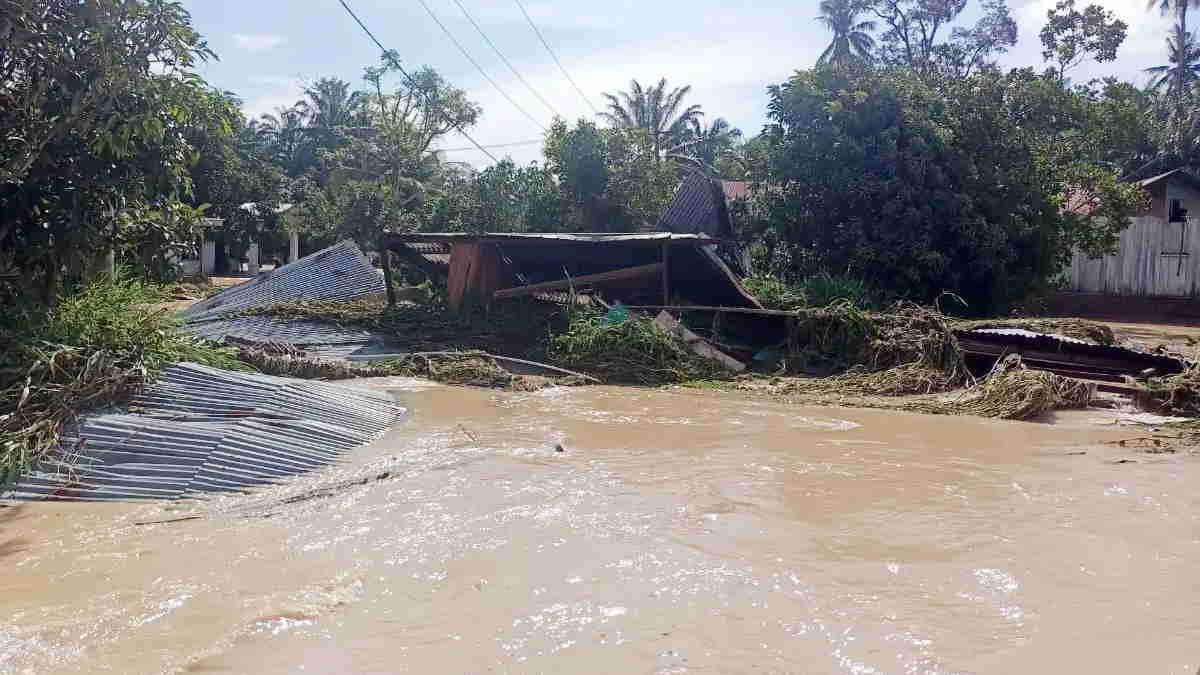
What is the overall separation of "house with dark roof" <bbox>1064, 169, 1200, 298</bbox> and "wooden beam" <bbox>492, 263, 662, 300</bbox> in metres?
10.7

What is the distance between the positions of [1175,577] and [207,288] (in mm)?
23656

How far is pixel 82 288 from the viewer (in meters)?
7.95

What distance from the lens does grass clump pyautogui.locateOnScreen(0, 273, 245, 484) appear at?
6286 mm

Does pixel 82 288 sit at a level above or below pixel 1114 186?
below

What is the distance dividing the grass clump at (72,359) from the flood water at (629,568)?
1.97 feet

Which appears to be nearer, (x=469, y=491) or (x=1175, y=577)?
(x=1175, y=577)

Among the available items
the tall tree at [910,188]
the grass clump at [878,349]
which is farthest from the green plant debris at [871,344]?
the tall tree at [910,188]

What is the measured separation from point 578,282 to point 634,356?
2286mm

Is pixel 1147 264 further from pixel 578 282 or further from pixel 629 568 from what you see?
pixel 629 568

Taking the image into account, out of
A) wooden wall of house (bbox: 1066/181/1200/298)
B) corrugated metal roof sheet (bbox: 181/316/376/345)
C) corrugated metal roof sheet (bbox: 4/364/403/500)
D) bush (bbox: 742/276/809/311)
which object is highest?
wooden wall of house (bbox: 1066/181/1200/298)

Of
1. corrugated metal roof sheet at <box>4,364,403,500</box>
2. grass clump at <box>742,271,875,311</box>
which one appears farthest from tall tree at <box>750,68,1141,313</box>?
corrugated metal roof sheet at <box>4,364,403,500</box>

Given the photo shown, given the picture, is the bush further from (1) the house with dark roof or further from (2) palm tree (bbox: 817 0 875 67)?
(2) palm tree (bbox: 817 0 875 67)

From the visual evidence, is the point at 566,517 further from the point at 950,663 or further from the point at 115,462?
the point at 115,462

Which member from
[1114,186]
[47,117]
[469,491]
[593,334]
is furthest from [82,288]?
[1114,186]
